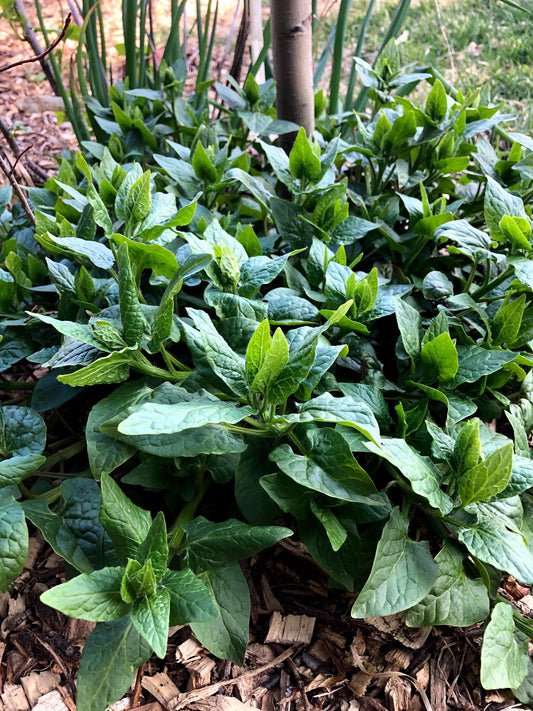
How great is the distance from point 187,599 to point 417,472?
0.39m

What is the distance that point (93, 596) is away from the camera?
0.83 metres


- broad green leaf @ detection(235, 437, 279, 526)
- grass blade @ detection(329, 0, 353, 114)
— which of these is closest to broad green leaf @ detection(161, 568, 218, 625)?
broad green leaf @ detection(235, 437, 279, 526)

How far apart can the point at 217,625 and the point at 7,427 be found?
53 centimetres

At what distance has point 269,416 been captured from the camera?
0.95 meters

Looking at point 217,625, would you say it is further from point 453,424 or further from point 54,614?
point 453,424

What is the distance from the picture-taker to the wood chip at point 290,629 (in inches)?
44.6

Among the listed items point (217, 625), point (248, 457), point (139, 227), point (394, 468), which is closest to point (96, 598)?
point (217, 625)

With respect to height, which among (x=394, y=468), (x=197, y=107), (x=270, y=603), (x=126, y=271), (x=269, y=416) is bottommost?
(x=270, y=603)

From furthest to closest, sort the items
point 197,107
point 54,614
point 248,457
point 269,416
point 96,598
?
point 197,107, point 54,614, point 248,457, point 269,416, point 96,598

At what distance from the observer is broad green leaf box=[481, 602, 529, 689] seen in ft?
3.05

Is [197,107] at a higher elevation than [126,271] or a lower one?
higher

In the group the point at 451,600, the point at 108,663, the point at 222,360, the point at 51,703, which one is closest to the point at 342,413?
the point at 222,360

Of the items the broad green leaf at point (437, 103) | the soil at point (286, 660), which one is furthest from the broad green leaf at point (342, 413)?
the broad green leaf at point (437, 103)

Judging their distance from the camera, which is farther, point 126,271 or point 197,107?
point 197,107
